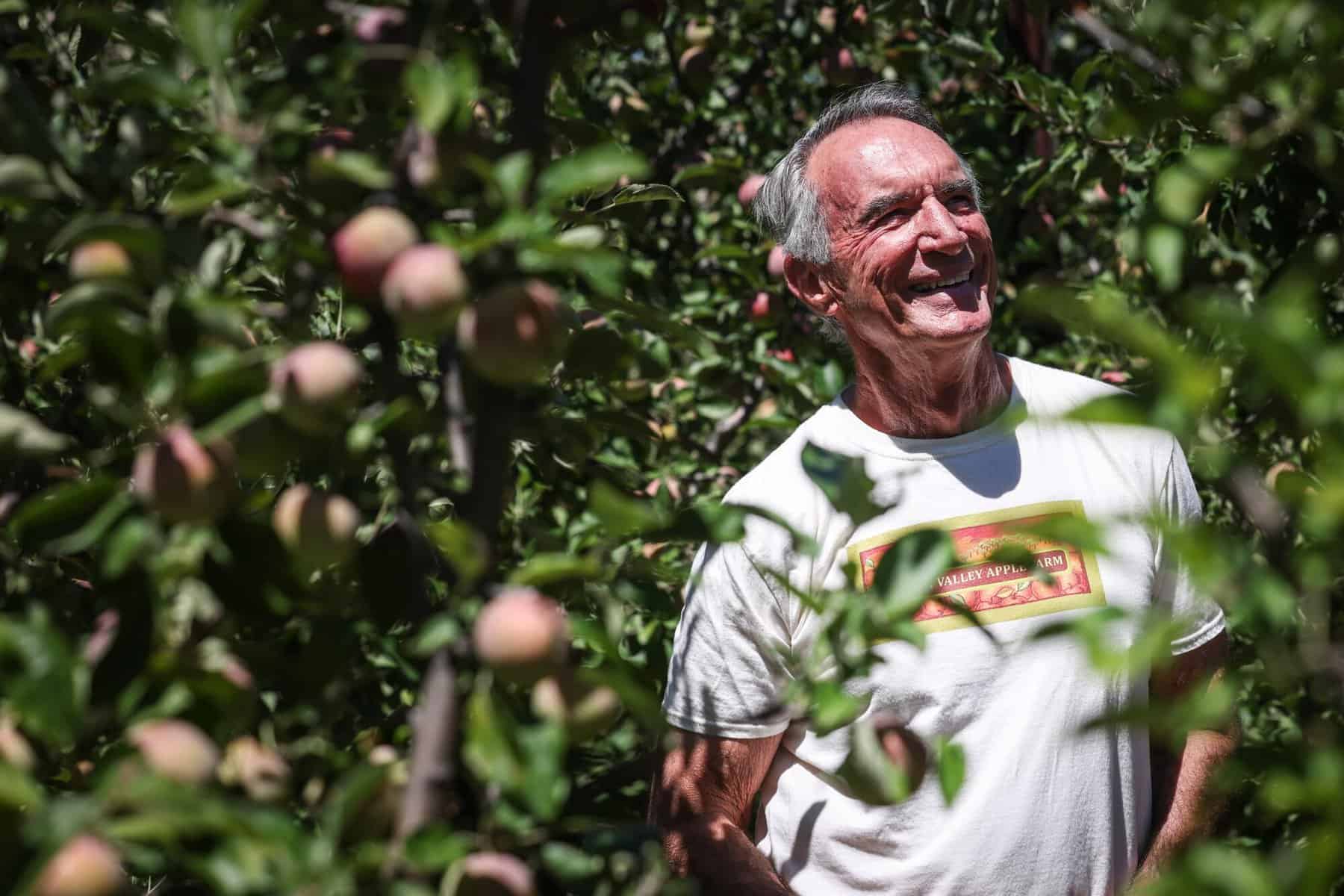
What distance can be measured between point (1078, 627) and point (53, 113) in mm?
1001

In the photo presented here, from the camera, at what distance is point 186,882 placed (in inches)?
35.6

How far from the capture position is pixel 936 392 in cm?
183

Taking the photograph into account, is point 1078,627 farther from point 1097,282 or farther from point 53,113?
point 1097,282

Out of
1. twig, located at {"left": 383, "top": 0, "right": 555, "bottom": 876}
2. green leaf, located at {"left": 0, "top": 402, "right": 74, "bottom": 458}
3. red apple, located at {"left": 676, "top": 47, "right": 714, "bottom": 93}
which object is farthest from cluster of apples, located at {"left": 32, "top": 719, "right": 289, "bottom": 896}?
red apple, located at {"left": 676, "top": 47, "right": 714, "bottom": 93}

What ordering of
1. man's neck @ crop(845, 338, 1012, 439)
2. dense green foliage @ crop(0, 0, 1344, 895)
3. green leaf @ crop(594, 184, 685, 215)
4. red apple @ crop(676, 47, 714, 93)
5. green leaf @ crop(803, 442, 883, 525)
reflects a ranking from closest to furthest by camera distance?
dense green foliage @ crop(0, 0, 1344, 895)
green leaf @ crop(803, 442, 883, 525)
green leaf @ crop(594, 184, 685, 215)
man's neck @ crop(845, 338, 1012, 439)
red apple @ crop(676, 47, 714, 93)

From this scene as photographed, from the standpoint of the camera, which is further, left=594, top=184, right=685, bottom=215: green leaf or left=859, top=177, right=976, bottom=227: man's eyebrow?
left=859, top=177, right=976, bottom=227: man's eyebrow

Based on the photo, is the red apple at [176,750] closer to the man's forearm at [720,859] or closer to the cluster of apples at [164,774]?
the cluster of apples at [164,774]

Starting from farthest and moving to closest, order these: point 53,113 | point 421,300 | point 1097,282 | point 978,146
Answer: point 978,146 < point 1097,282 < point 53,113 < point 421,300

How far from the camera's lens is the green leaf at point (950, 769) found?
2.83 ft

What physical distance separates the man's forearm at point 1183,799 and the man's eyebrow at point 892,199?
841mm

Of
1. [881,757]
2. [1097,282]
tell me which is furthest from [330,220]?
[1097,282]

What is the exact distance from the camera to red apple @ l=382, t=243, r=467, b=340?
773 mm

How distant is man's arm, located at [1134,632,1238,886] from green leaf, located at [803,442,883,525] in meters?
0.99

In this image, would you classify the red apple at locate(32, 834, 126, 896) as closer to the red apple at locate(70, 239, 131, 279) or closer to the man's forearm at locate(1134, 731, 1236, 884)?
the red apple at locate(70, 239, 131, 279)
